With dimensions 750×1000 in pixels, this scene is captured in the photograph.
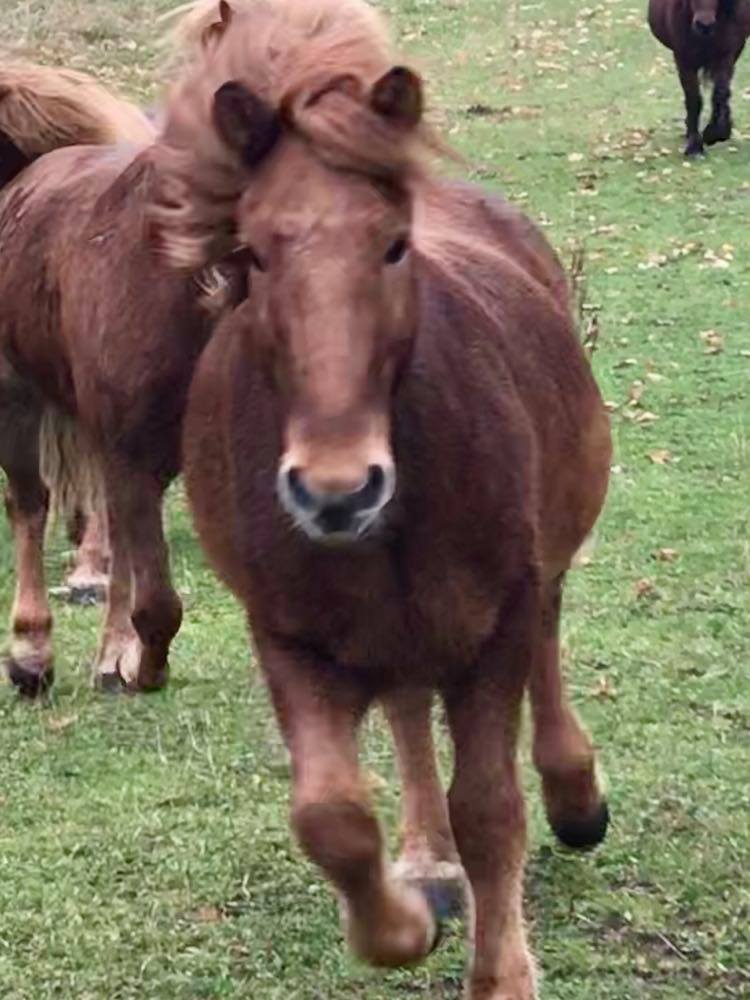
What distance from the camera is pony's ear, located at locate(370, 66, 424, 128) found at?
138 inches

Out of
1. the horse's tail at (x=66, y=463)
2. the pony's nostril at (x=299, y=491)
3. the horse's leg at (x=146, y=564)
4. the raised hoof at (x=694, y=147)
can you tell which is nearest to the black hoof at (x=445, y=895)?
the horse's leg at (x=146, y=564)

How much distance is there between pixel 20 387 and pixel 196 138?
3363mm

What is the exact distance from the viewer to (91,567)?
8164 millimetres

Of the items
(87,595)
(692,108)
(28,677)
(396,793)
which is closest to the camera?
(396,793)

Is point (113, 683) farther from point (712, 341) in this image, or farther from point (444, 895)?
point (712, 341)

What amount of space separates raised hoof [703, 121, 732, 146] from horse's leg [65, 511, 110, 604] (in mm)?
11807

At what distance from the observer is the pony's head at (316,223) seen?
329cm

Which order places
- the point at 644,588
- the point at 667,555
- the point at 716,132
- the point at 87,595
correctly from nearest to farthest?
the point at 644,588
the point at 667,555
the point at 87,595
the point at 716,132

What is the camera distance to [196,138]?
12.1ft

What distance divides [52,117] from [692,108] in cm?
1214

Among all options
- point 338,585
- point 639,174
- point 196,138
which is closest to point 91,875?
point 338,585

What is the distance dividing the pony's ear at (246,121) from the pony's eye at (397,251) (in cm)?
27

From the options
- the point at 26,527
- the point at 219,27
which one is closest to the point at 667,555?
the point at 26,527

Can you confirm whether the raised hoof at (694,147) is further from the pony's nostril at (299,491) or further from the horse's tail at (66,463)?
the pony's nostril at (299,491)
